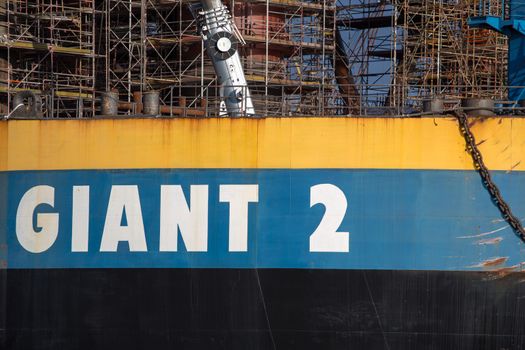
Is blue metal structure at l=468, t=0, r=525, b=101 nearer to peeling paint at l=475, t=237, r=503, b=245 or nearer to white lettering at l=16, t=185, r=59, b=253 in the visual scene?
peeling paint at l=475, t=237, r=503, b=245

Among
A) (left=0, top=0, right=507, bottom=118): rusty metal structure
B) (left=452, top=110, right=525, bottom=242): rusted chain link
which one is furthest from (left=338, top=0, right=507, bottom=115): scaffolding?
(left=452, top=110, right=525, bottom=242): rusted chain link

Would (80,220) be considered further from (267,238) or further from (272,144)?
(272,144)

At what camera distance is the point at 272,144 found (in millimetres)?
18969

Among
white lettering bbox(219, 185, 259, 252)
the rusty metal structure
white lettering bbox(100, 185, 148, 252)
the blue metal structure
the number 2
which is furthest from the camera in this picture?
the rusty metal structure

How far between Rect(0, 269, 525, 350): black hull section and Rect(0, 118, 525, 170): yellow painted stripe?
202cm

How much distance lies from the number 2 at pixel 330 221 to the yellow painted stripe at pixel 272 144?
1.67ft

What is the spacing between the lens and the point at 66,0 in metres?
30.8

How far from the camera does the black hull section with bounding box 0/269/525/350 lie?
725 inches

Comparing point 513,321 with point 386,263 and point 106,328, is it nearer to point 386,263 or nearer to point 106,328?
point 386,263

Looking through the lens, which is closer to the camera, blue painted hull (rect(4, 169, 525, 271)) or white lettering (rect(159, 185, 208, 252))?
blue painted hull (rect(4, 169, 525, 271))

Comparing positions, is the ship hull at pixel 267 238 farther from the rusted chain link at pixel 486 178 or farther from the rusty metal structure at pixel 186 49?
the rusty metal structure at pixel 186 49

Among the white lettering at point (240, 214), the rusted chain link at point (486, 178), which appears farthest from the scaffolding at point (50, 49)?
the rusted chain link at point (486, 178)

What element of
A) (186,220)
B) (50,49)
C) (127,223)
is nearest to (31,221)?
(127,223)

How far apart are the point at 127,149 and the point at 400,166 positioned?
5.14m
